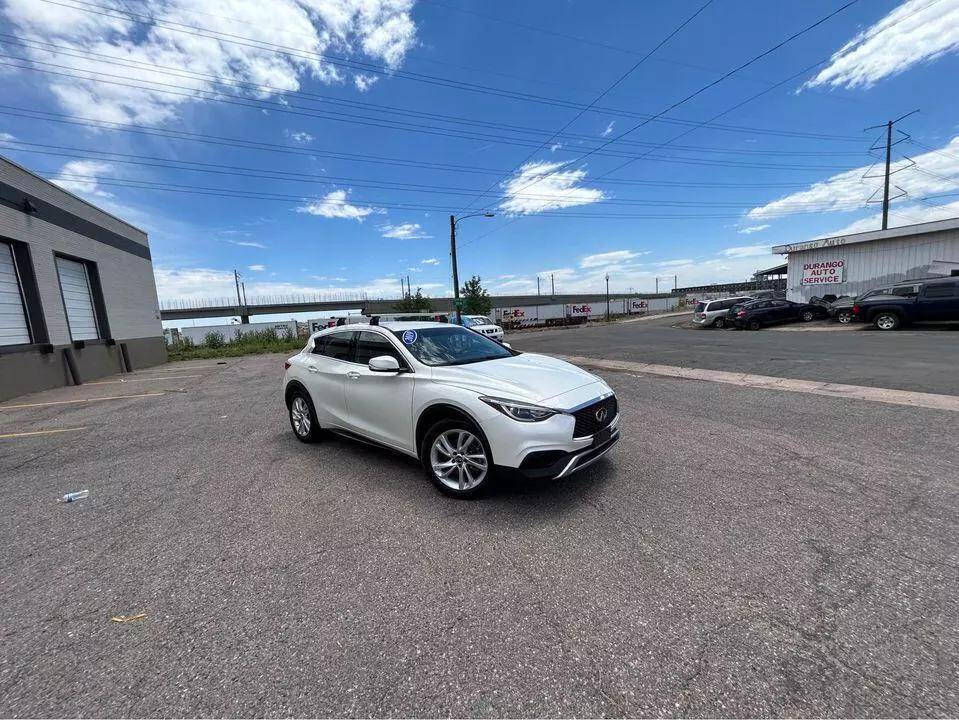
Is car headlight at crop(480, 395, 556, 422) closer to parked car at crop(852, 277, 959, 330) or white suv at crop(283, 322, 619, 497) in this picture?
white suv at crop(283, 322, 619, 497)

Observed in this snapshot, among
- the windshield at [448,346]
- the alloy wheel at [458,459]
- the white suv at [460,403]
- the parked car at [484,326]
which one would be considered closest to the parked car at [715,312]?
the parked car at [484,326]

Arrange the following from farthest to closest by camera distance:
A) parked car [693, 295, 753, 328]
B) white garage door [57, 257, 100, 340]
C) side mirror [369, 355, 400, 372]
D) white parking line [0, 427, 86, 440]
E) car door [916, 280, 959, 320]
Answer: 1. parked car [693, 295, 753, 328]
2. car door [916, 280, 959, 320]
3. white garage door [57, 257, 100, 340]
4. white parking line [0, 427, 86, 440]
5. side mirror [369, 355, 400, 372]

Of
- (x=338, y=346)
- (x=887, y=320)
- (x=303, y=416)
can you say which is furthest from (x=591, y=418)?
(x=887, y=320)

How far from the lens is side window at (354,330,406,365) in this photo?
436cm

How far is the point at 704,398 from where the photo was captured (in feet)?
22.8

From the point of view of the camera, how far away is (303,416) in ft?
17.9

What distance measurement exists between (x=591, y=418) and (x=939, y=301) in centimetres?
1942

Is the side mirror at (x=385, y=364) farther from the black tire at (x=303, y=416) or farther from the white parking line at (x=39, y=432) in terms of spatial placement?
the white parking line at (x=39, y=432)

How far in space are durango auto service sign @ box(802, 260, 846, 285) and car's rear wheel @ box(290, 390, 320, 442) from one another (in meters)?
28.2

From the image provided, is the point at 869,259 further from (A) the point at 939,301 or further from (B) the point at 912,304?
(A) the point at 939,301

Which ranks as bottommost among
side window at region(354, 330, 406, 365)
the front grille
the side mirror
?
the front grille

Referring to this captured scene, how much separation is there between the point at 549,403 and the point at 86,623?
3170 mm

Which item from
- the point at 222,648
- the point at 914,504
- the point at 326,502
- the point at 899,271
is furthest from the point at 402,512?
the point at 899,271

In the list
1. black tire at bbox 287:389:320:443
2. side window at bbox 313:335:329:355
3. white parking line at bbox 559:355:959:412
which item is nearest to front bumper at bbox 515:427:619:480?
black tire at bbox 287:389:320:443
